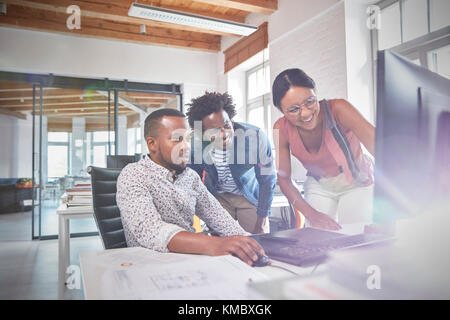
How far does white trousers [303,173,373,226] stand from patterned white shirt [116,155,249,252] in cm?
71

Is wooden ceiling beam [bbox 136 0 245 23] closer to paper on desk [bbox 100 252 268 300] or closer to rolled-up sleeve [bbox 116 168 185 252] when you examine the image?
rolled-up sleeve [bbox 116 168 185 252]

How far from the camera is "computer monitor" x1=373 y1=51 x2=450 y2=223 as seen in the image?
1.86 feet

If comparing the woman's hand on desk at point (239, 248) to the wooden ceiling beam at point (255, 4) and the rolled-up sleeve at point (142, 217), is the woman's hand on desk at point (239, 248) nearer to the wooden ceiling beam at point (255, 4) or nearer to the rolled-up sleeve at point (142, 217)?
the rolled-up sleeve at point (142, 217)

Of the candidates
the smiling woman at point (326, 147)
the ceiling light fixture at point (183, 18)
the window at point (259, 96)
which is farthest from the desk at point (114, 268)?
the window at point (259, 96)

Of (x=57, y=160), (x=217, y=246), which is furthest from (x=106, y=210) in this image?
(x=57, y=160)

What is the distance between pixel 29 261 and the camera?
3254 mm

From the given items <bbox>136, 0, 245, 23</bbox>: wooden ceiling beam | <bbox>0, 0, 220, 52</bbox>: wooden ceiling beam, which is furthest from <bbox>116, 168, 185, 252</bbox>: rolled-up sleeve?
<bbox>0, 0, 220, 52</bbox>: wooden ceiling beam

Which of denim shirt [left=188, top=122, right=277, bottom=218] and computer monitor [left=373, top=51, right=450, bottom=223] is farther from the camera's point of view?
denim shirt [left=188, top=122, right=277, bottom=218]

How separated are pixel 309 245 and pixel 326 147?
1.12 metres

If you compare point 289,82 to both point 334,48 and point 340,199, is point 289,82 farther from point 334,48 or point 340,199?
point 334,48

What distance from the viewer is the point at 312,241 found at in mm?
887

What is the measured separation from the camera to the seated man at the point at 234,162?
2.11m
